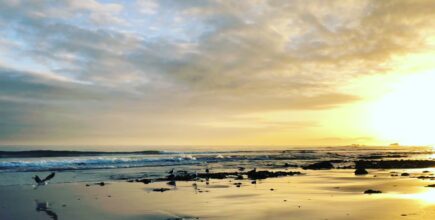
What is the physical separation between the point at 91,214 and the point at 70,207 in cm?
219

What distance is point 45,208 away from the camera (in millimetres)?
17828

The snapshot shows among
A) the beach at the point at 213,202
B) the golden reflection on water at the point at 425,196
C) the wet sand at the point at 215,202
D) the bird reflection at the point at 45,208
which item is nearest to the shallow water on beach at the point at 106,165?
the beach at the point at 213,202

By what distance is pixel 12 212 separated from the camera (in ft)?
55.4

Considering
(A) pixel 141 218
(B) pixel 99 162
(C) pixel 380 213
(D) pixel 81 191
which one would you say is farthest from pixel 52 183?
(B) pixel 99 162

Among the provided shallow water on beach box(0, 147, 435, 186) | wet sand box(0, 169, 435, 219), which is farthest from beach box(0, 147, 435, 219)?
shallow water on beach box(0, 147, 435, 186)

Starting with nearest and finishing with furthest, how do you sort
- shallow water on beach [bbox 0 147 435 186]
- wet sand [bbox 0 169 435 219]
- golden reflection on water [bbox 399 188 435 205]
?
wet sand [bbox 0 169 435 219] → golden reflection on water [bbox 399 188 435 205] → shallow water on beach [bbox 0 147 435 186]

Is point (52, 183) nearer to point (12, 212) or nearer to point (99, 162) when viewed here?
point (12, 212)

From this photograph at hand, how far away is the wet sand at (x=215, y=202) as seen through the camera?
51.6 feet

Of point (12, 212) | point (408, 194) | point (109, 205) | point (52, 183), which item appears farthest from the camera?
point (52, 183)

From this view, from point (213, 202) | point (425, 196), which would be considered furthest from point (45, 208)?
point (425, 196)

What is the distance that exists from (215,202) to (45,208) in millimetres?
7105

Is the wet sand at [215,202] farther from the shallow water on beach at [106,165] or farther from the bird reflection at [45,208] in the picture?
the shallow water on beach at [106,165]

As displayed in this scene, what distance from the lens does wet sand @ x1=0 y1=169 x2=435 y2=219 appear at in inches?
619

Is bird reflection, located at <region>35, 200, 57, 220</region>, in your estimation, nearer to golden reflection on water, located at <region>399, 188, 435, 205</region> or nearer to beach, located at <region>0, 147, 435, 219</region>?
beach, located at <region>0, 147, 435, 219</region>
